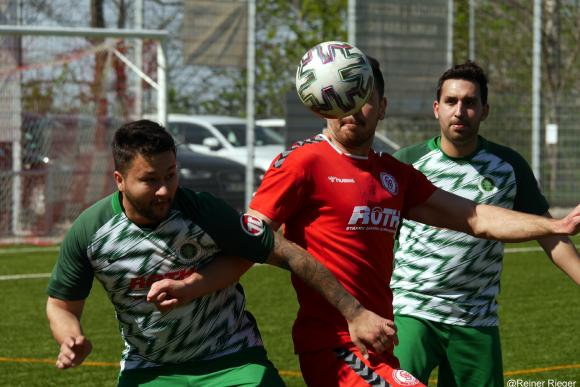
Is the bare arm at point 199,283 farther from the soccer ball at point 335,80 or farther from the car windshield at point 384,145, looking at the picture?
the car windshield at point 384,145

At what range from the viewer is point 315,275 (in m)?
5.25

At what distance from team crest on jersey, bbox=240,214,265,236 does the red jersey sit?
0.27 ft

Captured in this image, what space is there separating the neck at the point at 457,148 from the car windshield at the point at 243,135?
14620 mm

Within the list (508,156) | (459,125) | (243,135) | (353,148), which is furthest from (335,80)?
(243,135)

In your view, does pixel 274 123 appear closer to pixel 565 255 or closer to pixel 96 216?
pixel 565 255

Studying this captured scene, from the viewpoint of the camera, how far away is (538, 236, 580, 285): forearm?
693cm

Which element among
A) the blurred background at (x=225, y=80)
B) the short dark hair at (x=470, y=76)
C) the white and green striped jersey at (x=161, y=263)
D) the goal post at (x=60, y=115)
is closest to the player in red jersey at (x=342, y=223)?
the white and green striped jersey at (x=161, y=263)

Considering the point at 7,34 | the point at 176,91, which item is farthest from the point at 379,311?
the point at 176,91

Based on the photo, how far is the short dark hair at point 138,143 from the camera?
5.23m

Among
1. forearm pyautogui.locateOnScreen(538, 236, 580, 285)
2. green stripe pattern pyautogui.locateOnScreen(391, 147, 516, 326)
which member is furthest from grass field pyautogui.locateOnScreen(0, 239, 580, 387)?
forearm pyautogui.locateOnScreen(538, 236, 580, 285)

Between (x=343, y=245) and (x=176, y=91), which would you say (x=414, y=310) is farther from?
(x=176, y=91)

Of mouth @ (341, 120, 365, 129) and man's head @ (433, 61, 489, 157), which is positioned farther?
man's head @ (433, 61, 489, 157)

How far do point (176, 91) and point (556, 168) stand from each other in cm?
760

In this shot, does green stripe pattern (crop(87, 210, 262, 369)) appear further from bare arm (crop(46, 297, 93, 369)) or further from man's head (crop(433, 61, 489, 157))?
man's head (crop(433, 61, 489, 157))
